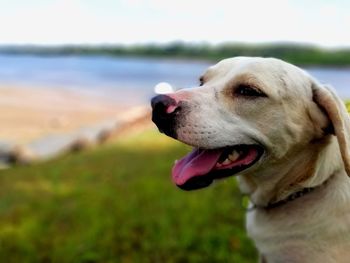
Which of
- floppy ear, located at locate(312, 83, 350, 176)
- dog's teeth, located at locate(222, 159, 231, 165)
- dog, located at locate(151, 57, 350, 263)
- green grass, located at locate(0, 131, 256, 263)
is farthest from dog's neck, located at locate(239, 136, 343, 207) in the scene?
green grass, located at locate(0, 131, 256, 263)

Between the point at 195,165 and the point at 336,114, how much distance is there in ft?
2.39

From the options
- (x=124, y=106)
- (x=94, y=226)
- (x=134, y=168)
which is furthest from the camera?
(x=124, y=106)

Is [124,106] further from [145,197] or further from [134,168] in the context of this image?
[145,197]

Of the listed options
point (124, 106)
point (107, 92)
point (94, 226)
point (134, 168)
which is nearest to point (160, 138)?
point (134, 168)

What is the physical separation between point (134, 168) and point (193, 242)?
3.38 metres

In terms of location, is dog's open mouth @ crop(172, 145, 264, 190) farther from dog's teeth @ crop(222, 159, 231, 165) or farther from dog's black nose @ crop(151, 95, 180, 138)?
dog's black nose @ crop(151, 95, 180, 138)

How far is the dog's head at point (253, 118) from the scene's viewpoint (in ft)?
8.18

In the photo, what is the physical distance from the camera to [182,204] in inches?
217

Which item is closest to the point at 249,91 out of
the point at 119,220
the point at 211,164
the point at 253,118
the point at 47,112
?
the point at 253,118

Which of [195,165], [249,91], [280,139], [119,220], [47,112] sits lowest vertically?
[47,112]

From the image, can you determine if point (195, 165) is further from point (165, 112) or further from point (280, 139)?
point (280, 139)

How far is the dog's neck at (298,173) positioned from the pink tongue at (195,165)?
0.36 meters

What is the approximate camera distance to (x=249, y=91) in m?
2.58

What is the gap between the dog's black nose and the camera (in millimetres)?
2402
